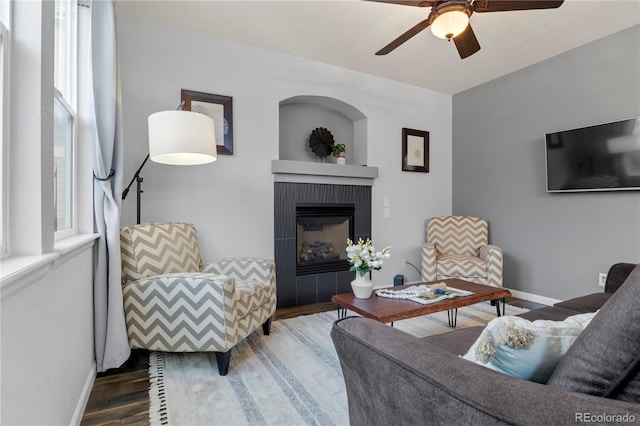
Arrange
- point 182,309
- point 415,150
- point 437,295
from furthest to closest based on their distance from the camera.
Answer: point 415,150 < point 437,295 < point 182,309

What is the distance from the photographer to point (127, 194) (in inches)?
108

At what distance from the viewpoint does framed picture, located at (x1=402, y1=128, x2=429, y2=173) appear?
4.22 m

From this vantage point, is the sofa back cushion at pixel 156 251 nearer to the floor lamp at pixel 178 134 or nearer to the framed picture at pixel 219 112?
the floor lamp at pixel 178 134

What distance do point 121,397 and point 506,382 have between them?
74.4 inches

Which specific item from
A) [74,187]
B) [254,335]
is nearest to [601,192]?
[254,335]

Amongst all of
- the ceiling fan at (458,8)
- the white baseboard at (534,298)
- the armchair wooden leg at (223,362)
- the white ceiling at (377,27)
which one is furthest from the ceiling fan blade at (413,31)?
the white baseboard at (534,298)

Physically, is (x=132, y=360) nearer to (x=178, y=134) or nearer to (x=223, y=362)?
(x=223, y=362)

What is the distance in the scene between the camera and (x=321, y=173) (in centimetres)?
354

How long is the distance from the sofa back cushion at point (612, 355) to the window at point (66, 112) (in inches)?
83.1

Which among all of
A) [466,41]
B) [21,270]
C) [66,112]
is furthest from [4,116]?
[466,41]

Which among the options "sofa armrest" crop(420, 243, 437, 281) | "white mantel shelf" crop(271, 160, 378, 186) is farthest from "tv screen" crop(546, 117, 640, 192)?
"white mantel shelf" crop(271, 160, 378, 186)

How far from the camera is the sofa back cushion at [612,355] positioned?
1.92 ft

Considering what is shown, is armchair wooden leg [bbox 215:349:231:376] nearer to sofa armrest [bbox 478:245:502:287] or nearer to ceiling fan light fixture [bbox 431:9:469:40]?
ceiling fan light fixture [bbox 431:9:469:40]

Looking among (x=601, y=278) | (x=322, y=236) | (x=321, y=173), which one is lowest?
(x=601, y=278)
